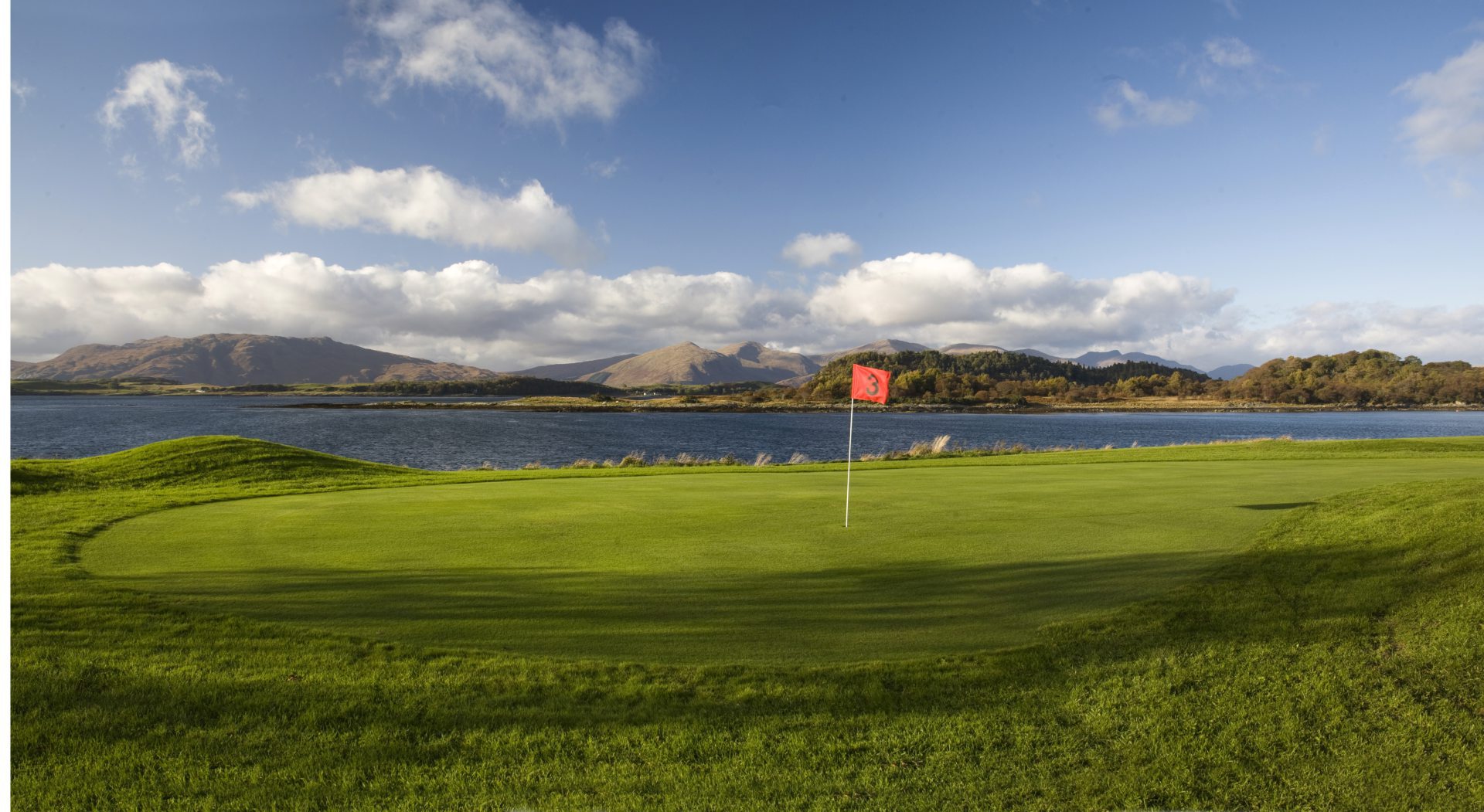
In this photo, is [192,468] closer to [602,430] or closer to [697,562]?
[697,562]

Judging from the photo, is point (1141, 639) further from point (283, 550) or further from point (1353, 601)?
point (283, 550)

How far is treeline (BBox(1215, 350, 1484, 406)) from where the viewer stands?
6378 inches

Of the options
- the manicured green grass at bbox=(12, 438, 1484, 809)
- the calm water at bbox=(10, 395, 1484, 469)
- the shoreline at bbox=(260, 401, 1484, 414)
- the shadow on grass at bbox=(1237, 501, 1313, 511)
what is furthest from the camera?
the shoreline at bbox=(260, 401, 1484, 414)

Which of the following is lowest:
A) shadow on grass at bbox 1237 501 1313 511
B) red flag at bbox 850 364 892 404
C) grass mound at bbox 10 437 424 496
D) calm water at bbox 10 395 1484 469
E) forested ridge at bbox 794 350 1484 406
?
calm water at bbox 10 395 1484 469

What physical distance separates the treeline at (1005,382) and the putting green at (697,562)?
136 metres

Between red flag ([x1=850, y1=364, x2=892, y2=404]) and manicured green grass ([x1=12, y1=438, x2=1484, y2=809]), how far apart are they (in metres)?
5.59

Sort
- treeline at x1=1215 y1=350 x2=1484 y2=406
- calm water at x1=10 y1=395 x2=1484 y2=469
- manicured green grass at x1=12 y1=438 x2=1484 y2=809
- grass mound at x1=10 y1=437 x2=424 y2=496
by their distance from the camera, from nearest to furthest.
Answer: manicured green grass at x1=12 y1=438 x2=1484 y2=809
grass mound at x1=10 y1=437 x2=424 y2=496
calm water at x1=10 y1=395 x2=1484 y2=469
treeline at x1=1215 y1=350 x2=1484 y2=406

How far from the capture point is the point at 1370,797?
430 centimetres

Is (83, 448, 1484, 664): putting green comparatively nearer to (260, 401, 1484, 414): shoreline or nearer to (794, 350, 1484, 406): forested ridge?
(260, 401, 1484, 414): shoreline

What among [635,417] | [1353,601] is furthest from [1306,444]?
[635,417]

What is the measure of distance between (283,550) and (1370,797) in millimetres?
11562

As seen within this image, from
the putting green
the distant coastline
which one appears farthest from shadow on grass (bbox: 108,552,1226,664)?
the distant coastline

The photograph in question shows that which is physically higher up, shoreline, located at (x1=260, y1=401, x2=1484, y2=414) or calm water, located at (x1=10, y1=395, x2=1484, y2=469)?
shoreline, located at (x1=260, y1=401, x2=1484, y2=414)

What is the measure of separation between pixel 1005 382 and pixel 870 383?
592 ft
